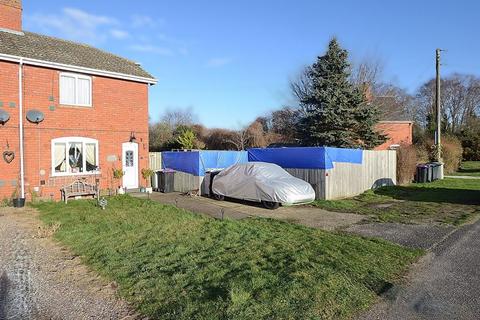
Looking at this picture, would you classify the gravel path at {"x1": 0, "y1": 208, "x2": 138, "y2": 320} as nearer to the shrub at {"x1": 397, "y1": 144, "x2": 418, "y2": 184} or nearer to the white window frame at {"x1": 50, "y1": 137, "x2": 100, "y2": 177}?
the white window frame at {"x1": 50, "y1": 137, "x2": 100, "y2": 177}

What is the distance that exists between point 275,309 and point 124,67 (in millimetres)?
14335

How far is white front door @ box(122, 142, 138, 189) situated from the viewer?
1564 cm

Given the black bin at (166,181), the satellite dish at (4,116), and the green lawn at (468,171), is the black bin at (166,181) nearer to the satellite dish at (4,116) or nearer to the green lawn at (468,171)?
the satellite dish at (4,116)

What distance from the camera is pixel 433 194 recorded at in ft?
50.7

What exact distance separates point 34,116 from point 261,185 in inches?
325

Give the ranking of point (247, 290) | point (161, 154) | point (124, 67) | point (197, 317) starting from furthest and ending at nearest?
point (161, 154) < point (124, 67) < point (247, 290) < point (197, 317)

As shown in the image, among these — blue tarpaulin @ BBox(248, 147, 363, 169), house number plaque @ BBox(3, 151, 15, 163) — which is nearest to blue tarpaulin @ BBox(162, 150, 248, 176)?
blue tarpaulin @ BBox(248, 147, 363, 169)

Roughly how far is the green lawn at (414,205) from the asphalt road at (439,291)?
3.46 metres

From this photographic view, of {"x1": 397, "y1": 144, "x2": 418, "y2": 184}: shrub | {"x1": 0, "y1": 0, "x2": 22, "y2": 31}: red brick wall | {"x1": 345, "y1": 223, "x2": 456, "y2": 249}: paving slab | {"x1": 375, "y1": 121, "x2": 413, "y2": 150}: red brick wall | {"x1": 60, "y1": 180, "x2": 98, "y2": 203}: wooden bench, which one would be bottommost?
{"x1": 345, "y1": 223, "x2": 456, "y2": 249}: paving slab

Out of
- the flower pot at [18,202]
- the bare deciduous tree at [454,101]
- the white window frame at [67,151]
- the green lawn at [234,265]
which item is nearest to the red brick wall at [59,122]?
the white window frame at [67,151]

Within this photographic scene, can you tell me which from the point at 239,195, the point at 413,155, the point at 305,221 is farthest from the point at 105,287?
the point at 413,155

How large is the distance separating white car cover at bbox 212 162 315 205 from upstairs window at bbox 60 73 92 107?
6002 millimetres

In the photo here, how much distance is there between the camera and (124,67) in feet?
53.2

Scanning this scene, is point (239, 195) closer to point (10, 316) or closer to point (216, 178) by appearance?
point (216, 178)
